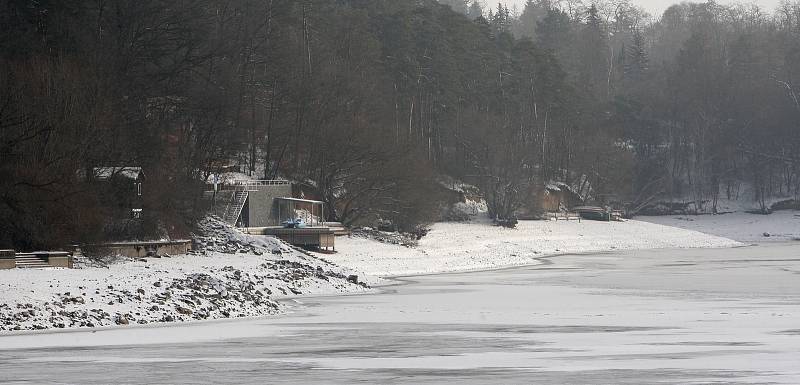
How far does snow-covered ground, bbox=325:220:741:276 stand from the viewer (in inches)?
2387

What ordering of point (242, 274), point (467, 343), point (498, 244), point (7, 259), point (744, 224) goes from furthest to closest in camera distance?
point (744, 224), point (498, 244), point (242, 274), point (7, 259), point (467, 343)

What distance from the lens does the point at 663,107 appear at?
133 meters

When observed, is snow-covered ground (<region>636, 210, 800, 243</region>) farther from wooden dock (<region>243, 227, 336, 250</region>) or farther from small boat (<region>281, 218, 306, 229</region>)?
wooden dock (<region>243, 227, 336, 250</region>)

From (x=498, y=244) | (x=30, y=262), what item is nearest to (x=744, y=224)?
(x=498, y=244)

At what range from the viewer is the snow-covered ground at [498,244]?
60.6 meters

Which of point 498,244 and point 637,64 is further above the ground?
point 637,64

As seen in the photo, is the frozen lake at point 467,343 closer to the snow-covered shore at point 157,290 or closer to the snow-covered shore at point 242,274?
the snow-covered shore at point 157,290

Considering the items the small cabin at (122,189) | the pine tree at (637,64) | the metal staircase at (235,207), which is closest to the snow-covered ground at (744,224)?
the pine tree at (637,64)

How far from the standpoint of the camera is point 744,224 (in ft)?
373

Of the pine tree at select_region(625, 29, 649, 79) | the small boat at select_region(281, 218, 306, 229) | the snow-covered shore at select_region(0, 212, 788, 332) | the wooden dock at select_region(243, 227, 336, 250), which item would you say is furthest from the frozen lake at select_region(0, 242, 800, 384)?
the pine tree at select_region(625, 29, 649, 79)

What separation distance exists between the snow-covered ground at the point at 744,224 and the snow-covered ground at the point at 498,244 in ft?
24.7

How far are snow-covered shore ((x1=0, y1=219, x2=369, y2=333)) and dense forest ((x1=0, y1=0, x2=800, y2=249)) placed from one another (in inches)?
182

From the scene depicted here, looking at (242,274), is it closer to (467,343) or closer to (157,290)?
(157,290)

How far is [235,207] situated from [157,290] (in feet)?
96.7
